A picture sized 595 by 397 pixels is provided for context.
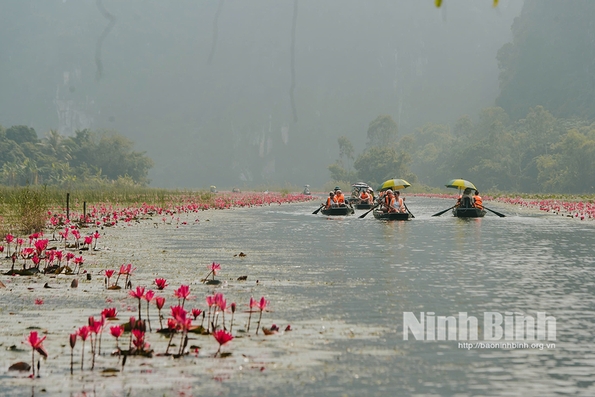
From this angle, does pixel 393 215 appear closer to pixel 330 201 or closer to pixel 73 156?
pixel 330 201

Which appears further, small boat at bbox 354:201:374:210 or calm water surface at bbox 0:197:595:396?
small boat at bbox 354:201:374:210

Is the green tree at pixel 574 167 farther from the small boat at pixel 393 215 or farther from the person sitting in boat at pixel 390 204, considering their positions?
the small boat at pixel 393 215

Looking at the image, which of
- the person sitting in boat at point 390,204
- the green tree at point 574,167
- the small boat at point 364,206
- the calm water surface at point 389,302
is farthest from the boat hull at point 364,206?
the green tree at point 574,167

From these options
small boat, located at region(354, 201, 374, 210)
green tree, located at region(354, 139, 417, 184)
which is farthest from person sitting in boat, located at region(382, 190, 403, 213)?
green tree, located at region(354, 139, 417, 184)

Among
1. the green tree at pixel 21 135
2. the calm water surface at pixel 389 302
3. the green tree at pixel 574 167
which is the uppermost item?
the green tree at pixel 21 135

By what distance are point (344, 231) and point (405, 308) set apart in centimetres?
1797

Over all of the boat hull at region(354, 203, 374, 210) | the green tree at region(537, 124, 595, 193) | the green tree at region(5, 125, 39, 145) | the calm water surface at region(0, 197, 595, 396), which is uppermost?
the green tree at region(5, 125, 39, 145)

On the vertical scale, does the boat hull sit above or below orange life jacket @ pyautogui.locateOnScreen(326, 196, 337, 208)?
below

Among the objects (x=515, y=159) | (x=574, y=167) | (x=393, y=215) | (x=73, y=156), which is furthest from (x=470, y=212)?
(x=73, y=156)

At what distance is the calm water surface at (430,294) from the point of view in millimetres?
7332

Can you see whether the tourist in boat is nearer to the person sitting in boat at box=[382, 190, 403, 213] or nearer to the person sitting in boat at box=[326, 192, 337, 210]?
the person sitting in boat at box=[382, 190, 403, 213]

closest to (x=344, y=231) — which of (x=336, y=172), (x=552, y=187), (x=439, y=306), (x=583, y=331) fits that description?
(x=439, y=306)

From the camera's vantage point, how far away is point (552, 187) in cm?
10381

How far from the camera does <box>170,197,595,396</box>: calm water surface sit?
733 cm
